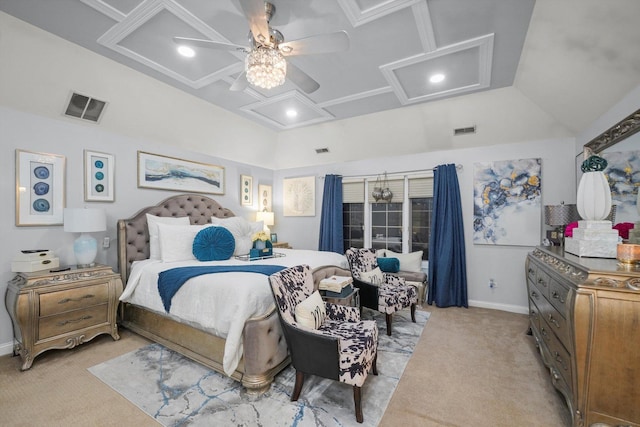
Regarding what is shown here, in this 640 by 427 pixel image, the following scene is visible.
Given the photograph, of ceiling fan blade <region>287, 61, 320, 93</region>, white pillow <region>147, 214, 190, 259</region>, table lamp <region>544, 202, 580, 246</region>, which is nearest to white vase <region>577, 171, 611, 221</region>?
table lamp <region>544, 202, 580, 246</region>

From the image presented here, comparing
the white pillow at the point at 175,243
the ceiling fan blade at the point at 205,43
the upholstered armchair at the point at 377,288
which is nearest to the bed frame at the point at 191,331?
the white pillow at the point at 175,243

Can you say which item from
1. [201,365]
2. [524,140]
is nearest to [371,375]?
[201,365]

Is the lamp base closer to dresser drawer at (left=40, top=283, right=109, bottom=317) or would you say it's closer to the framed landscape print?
dresser drawer at (left=40, top=283, right=109, bottom=317)

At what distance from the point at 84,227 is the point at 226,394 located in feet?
7.43

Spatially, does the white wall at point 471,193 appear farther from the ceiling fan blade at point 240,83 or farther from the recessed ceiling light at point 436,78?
the ceiling fan blade at point 240,83

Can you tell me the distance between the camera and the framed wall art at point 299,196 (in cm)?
A: 570

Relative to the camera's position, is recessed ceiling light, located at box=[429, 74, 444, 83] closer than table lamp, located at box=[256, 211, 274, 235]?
Yes

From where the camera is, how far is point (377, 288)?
3.19 metres

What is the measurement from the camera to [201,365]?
256 cm

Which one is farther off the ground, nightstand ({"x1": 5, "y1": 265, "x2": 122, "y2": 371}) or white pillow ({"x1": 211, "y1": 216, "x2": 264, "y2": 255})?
white pillow ({"x1": 211, "y1": 216, "x2": 264, "y2": 255})

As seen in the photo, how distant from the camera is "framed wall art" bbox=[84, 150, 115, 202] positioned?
3256mm

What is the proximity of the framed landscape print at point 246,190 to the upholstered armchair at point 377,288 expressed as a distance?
2668mm

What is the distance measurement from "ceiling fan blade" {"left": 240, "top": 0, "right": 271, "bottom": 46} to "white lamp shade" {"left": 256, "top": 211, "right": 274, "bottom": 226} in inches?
148

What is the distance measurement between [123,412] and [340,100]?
394cm
